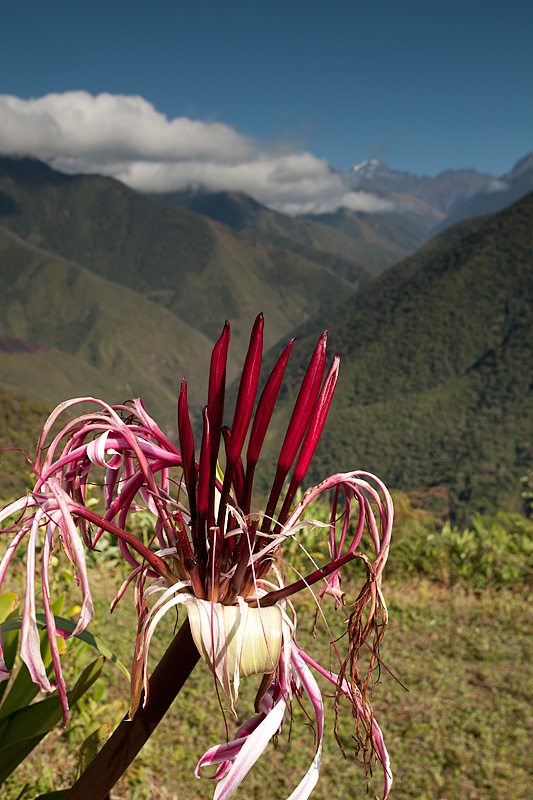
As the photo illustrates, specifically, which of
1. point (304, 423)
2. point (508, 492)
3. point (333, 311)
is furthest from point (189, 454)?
point (333, 311)

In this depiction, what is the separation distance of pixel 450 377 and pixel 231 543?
7611 cm

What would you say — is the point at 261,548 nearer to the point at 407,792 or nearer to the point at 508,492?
the point at 407,792

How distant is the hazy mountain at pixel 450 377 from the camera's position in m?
54.0

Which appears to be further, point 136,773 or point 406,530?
point 406,530

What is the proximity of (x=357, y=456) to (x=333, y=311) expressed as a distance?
202 feet

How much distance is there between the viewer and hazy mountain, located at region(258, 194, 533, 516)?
2125 inches

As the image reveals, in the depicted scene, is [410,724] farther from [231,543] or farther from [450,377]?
[450,377]

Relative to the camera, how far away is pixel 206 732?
3.41 m

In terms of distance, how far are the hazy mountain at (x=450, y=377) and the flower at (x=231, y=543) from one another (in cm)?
4666

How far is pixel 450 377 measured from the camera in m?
73.4

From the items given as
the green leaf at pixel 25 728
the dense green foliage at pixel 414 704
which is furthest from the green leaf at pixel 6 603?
the dense green foliage at pixel 414 704

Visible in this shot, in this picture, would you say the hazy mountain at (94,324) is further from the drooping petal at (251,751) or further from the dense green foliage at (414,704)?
the drooping petal at (251,751)

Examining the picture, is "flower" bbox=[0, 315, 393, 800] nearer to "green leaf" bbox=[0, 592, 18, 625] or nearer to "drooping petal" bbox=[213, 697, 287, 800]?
"drooping petal" bbox=[213, 697, 287, 800]

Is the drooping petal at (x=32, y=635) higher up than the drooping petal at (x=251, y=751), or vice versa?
the drooping petal at (x=32, y=635)
